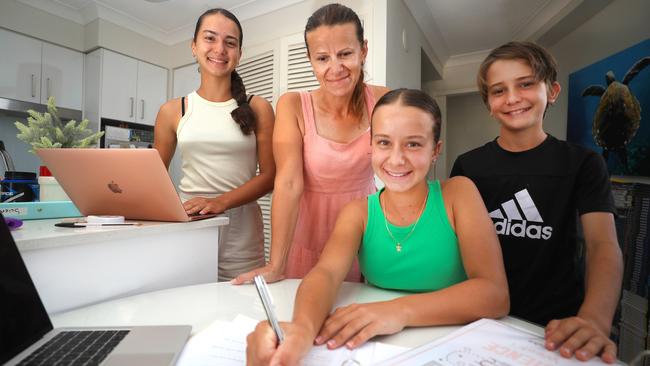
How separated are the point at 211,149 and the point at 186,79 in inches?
121

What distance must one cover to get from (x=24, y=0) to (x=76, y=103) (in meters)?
0.95

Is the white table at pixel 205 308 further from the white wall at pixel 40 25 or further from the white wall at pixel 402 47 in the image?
the white wall at pixel 40 25

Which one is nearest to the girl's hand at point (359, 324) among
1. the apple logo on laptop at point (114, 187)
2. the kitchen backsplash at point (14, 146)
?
the apple logo on laptop at point (114, 187)

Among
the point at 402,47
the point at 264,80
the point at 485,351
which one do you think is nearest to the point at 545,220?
the point at 485,351

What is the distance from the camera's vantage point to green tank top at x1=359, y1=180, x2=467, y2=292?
32.8 inches

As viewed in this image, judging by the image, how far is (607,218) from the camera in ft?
3.04

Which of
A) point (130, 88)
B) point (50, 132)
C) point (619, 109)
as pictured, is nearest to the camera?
point (50, 132)

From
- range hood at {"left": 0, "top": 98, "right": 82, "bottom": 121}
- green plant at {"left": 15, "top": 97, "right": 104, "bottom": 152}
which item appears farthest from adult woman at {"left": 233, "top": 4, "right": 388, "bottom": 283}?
range hood at {"left": 0, "top": 98, "right": 82, "bottom": 121}

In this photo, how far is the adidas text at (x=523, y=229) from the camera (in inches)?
40.0

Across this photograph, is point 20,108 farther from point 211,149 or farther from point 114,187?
point 114,187

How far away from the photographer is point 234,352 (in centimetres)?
55

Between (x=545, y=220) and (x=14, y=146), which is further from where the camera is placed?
(x=14, y=146)

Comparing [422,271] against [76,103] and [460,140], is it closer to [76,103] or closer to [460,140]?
[76,103]

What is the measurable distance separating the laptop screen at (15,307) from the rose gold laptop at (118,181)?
307mm
